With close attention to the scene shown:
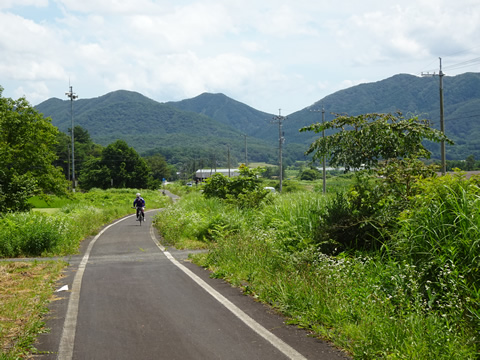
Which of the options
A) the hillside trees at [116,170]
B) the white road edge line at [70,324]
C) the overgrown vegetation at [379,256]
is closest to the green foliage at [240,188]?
the overgrown vegetation at [379,256]

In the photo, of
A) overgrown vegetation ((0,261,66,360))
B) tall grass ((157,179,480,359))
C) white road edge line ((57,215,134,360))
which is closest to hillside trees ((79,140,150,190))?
overgrown vegetation ((0,261,66,360))

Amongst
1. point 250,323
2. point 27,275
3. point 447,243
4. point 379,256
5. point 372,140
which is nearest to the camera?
point 447,243

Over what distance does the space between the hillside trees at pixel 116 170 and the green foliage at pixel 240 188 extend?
273 ft

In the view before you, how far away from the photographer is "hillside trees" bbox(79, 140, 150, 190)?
104625 mm

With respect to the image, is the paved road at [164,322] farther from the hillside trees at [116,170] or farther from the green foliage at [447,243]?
the hillside trees at [116,170]

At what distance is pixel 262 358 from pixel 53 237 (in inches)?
466

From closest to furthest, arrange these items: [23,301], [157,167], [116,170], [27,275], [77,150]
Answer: [23,301], [27,275], [116,170], [77,150], [157,167]

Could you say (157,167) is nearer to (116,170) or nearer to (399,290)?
(116,170)

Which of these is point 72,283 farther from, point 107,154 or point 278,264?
point 107,154

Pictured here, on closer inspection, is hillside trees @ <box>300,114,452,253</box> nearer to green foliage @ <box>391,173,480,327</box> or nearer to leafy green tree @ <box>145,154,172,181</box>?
green foliage @ <box>391,173,480,327</box>

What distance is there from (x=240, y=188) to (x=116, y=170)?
288 ft

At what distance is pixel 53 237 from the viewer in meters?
15.4

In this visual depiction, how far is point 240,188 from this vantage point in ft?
74.9

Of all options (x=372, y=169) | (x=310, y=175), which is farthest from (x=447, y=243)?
(x=310, y=175)
